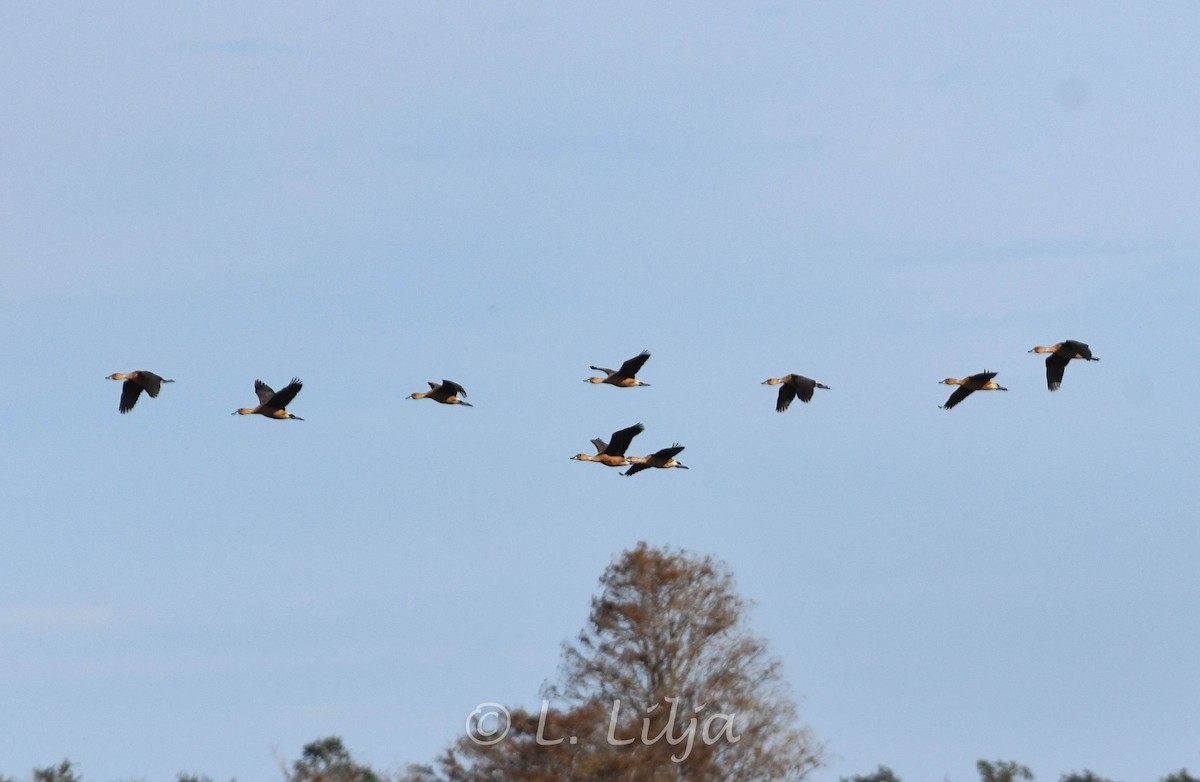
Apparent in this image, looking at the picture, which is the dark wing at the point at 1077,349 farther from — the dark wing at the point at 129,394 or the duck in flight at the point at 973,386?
the dark wing at the point at 129,394

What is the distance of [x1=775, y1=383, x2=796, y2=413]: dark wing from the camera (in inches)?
1448

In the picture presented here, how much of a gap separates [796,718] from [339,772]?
30.6 m

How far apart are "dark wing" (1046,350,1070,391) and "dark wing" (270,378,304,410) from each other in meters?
12.2

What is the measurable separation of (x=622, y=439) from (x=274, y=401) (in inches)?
221

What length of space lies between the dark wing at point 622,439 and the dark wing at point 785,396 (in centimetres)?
260

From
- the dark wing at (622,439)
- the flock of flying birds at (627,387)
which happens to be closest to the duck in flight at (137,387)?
the flock of flying birds at (627,387)

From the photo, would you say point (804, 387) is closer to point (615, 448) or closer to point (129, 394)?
point (615, 448)

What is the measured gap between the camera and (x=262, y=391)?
37031 mm

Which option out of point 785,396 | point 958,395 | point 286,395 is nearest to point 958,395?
point 958,395

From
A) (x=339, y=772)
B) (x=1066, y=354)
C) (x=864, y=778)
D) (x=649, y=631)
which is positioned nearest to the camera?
(x=1066, y=354)

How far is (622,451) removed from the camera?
120 ft

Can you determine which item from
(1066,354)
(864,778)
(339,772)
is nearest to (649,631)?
(1066,354)

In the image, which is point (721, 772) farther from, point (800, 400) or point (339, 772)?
point (339, 772)

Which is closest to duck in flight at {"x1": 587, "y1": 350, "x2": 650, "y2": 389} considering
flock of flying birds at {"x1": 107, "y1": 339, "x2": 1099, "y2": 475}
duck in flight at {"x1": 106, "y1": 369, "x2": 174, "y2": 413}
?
flock of flying birds at {"x1": 107, "y1": 339, "x2": 1099, "y2": 475}
